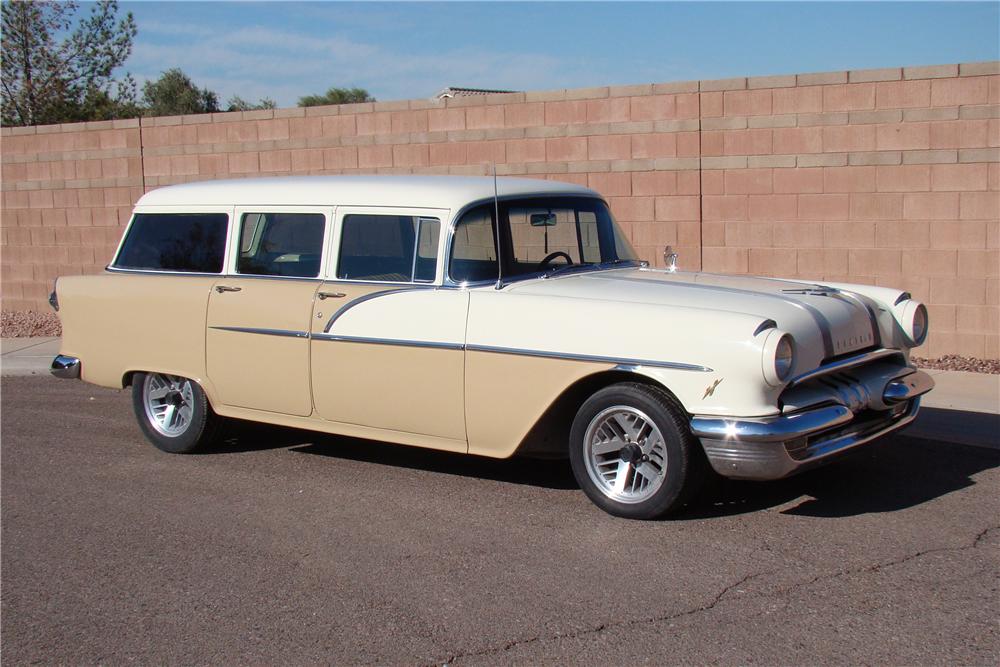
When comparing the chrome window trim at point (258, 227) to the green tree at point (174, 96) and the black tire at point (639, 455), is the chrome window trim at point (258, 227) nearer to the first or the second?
the black tire at point (639, 455)

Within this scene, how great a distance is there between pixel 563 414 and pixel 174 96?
3009 cm

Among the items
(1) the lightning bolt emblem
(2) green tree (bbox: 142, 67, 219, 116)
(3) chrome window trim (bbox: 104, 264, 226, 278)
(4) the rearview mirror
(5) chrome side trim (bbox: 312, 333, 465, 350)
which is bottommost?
(1) the lightning bolt emblem

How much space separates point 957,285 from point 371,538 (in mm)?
6821

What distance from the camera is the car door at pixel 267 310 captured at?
650cm

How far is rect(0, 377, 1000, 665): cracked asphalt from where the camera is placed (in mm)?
4031

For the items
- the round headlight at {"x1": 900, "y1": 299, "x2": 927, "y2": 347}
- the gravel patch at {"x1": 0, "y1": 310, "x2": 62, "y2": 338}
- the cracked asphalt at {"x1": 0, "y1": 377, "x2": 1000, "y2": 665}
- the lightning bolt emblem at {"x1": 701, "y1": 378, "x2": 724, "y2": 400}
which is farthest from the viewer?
the gravel patch at {"x1": 0, "y1": 310, "x2": 62, "y2": 338}

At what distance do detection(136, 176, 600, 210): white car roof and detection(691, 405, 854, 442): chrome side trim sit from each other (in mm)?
2009

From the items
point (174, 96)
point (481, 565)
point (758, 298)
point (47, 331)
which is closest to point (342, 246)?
point (481, 565)

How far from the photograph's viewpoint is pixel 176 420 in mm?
7355

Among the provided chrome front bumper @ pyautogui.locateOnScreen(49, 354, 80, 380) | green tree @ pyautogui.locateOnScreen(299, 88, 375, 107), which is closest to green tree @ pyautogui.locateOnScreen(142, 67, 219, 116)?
green tree @ pyautogui.locateOnScreen(299, 88, 375, 107)

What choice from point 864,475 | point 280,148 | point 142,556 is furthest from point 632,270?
point 280,148

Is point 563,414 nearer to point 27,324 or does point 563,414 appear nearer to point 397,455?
point 397,455

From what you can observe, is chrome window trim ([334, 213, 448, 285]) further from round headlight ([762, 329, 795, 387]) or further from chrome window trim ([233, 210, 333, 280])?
round headlight ([762, 329, 795, 387])

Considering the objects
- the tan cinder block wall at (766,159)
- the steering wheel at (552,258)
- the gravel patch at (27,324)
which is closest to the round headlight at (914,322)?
the steering wheel at (552,258)
